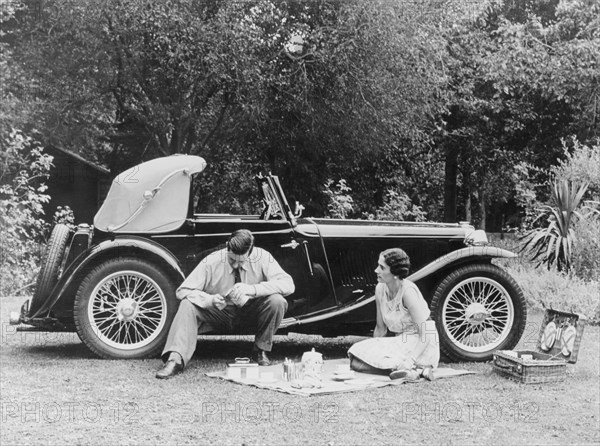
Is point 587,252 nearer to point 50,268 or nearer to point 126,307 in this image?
point 126,307

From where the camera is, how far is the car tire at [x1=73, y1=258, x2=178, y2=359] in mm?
6316

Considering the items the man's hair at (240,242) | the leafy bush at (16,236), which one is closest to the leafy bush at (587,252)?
the man's hair at (240,242)

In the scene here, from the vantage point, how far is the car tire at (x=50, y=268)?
6.45 m

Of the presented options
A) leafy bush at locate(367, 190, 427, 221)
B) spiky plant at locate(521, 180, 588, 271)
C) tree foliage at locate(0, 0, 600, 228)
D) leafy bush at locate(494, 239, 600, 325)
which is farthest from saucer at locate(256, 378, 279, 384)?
leafy bush at locate(367, 190, 427, 221)

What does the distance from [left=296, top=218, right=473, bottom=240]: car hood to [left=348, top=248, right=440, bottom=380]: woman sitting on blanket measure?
83 cm

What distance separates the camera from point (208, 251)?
6648mm

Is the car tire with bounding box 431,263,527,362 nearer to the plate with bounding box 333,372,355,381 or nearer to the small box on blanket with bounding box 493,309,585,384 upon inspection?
the small box on blanket with bounding box 493,309,585,384

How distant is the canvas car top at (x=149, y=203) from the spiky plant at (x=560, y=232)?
641cm

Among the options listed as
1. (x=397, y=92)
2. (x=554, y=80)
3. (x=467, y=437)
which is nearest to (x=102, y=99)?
(x=397, y=92)

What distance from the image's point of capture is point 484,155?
2034cm

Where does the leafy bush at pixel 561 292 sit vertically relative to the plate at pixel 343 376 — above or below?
above

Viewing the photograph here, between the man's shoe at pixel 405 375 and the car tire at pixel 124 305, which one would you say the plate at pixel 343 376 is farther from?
the car tire at pixel 124 305

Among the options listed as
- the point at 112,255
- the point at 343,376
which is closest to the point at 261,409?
the point at 343,376

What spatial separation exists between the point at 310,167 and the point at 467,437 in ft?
39.3
